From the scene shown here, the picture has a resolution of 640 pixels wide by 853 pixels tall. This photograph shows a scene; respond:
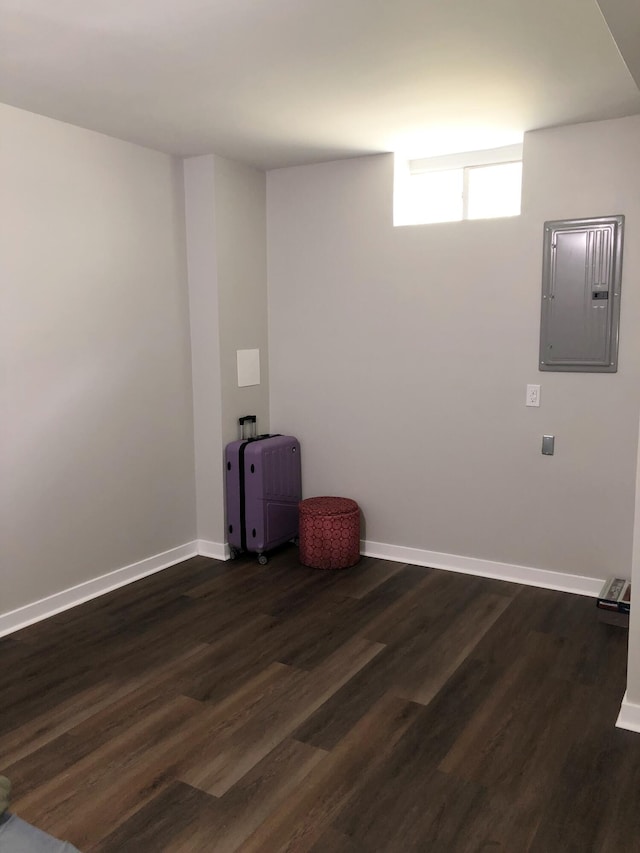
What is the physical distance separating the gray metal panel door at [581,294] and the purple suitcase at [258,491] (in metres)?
1.64

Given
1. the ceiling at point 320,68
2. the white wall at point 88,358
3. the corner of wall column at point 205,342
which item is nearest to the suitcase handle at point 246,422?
the corner of wall column at point 205,342

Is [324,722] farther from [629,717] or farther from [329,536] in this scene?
[329,536]

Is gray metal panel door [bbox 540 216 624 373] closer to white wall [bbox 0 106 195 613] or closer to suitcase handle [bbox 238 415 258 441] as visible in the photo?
suitcase handle [bbox 238 415 258 441]

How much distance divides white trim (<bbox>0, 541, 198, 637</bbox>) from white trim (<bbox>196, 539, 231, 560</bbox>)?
1.5 inches

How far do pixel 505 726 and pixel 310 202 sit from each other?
122 inches

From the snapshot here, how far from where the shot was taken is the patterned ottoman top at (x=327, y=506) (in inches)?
162

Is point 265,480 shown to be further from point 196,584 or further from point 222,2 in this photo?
point 222,2

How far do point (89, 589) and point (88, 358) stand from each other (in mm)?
1205

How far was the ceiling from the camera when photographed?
2.21 metres

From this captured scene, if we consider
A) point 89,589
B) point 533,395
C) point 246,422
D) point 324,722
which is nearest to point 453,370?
point 533,395

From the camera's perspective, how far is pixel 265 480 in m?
4.19

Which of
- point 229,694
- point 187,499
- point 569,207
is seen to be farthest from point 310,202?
point 229,694

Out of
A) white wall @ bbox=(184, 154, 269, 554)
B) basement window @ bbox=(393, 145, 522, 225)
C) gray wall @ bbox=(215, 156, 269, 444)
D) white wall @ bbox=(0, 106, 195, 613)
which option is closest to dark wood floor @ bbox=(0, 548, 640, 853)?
white wall @ bbox=(0, 106, 195, 613)

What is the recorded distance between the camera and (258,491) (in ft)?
13.7
